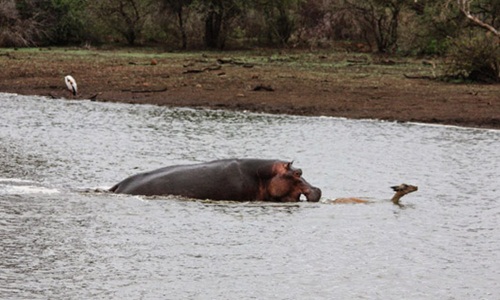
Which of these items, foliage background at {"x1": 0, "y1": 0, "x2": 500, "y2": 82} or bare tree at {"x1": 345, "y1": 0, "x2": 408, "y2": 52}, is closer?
bare tree at {"x1": 345, "y1": 0, "x2": 408, "y2": 52}

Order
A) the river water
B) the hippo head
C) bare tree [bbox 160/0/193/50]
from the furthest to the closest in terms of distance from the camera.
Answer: bare tree [bbox 160/0/193/50] < the hippo head < the river water

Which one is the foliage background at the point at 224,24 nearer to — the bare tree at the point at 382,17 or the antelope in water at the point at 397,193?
the bare tree at the point at 382,17

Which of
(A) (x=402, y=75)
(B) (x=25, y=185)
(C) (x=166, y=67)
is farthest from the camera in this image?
(C) (x=166, y=67)

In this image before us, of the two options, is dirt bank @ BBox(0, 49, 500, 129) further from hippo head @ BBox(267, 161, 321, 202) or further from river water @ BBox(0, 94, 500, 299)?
hippo head @ BBox(267, 161, 321, 202)

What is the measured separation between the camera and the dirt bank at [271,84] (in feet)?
83.6

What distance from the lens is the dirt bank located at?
1003 inches

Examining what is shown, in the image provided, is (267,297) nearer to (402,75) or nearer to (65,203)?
(65,203)

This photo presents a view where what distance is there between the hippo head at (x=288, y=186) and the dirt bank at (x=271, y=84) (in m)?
10.9

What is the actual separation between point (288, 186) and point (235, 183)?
615 mm

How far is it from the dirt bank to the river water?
17.8 ft

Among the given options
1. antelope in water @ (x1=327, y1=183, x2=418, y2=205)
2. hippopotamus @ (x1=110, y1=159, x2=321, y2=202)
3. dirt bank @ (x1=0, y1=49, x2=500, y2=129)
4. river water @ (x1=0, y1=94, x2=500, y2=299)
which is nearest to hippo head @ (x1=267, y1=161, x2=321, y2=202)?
hippopotamus @ (x1=110, y1=159, x2=321, y2=202)

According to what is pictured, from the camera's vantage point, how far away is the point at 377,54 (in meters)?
41.9

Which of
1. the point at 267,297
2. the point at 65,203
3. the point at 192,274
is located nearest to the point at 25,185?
the point at 65,203

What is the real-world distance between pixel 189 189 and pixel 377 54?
2961cm
